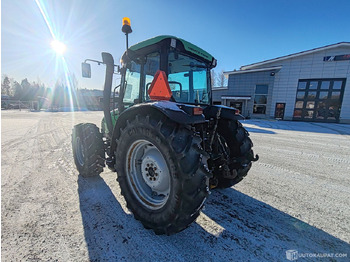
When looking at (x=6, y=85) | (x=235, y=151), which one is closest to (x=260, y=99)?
(x=235, y=151)

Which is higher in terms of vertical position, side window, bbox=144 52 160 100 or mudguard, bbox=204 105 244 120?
side window, bbox=144 52 160 100

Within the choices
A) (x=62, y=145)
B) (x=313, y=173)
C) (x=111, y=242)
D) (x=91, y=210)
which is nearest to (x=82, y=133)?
(x=91, y=210)

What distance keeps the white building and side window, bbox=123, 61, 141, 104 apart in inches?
691

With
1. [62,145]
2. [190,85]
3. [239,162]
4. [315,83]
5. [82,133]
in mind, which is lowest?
[62,145]

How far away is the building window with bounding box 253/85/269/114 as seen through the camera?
57.8 feet

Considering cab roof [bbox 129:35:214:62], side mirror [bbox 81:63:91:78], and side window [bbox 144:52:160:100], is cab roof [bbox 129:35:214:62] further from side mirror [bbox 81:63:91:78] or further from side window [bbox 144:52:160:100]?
side mirror [bbox 81:63:91:78]

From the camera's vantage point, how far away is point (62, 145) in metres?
5.45

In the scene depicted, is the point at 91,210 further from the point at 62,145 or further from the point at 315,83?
the point at 315,83

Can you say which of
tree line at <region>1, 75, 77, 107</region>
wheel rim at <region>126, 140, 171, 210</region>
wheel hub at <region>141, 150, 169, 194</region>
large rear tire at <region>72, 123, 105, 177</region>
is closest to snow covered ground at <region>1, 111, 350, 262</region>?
large rear tire at <region>72, 123, 105, 177</region>

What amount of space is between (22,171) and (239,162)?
13.8ft

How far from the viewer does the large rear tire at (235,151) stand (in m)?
2.44

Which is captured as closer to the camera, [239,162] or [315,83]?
[239,162]

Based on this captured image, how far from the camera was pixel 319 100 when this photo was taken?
1590cm

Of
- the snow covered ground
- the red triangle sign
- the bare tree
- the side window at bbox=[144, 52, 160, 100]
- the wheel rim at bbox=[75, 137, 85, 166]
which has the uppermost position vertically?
the bare tree
